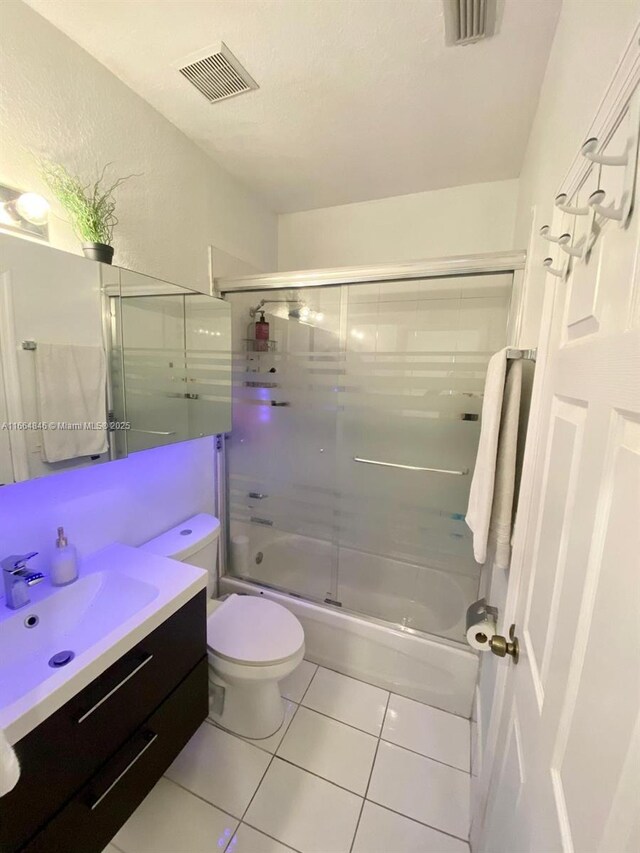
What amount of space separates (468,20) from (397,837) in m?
2.67

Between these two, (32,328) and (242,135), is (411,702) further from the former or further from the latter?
(242,135)

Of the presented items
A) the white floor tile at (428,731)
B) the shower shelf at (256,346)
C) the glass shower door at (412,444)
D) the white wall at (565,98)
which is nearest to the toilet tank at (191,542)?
the glass shower door at (412,444)

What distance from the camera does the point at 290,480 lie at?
2.12 metres

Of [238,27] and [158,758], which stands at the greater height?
[238,27]

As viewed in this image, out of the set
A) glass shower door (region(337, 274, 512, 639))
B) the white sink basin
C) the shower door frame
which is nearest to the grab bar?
glass shower door (region(337, 274, 512, 639))

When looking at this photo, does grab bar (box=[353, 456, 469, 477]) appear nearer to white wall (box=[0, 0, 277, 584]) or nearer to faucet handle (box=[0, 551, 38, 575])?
white wall (box=[0, 0, 277, 584])

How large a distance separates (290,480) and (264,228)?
1.67m

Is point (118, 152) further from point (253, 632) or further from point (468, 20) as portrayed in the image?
point (253, 632)

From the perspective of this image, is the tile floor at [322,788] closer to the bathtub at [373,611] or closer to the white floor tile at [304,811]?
the white floor tile at [304,811]

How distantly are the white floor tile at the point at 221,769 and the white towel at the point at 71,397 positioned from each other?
51.6 inches

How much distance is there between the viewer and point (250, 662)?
133cm

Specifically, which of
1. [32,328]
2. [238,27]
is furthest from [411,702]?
[238,27]

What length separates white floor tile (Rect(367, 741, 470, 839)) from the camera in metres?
1.21

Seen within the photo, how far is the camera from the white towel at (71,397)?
3.51 feet
